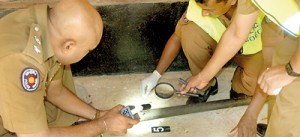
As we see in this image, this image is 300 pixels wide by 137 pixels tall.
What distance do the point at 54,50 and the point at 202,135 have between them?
48.9 inches

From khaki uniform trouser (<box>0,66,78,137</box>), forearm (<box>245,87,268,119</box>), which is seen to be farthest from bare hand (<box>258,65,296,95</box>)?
khaki uniform trouser (<box>0,66,78,137</box>)

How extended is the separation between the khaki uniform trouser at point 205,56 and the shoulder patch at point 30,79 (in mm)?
1115

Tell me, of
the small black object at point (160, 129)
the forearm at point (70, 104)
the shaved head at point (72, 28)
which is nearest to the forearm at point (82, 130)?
the forearm at point (70, 104)

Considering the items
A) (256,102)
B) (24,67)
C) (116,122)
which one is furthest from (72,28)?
(256,102)

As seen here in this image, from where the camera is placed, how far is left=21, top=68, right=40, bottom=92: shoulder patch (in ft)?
5.41

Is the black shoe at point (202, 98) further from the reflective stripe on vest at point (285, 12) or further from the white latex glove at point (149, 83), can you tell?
the reflective stripe on vest at point (285, 12)

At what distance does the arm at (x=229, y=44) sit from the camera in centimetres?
199

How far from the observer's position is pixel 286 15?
5.56 ft

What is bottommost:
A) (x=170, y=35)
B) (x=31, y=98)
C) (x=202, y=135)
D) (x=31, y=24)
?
(x=202, y=135)

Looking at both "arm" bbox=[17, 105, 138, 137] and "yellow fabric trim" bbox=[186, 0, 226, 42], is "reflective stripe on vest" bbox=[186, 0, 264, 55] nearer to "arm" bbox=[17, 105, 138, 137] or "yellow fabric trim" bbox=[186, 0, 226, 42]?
"yellow fabric trim" bbox=[186, 0, 226, 42]

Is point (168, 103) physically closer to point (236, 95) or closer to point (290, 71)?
point (236, 95)

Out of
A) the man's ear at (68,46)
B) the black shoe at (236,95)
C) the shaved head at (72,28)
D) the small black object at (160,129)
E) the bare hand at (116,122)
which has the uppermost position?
the shaved head at (72,28)

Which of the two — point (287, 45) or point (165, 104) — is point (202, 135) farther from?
point (287, 45)

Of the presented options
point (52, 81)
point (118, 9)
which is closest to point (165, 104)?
point (118, 9)
